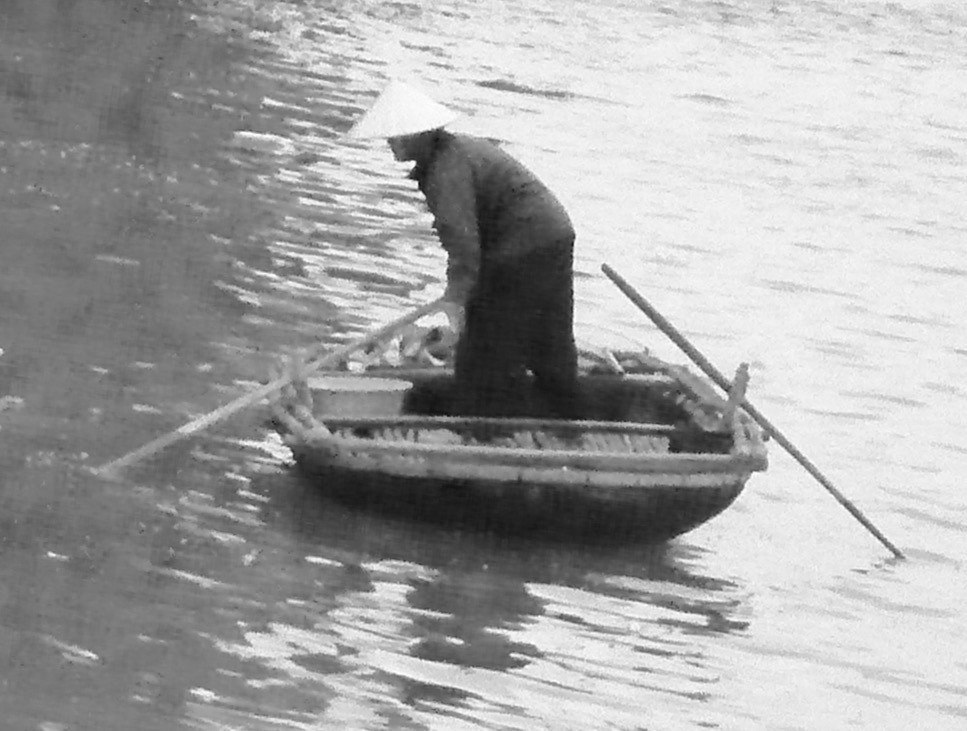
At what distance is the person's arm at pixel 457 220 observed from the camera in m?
8.73

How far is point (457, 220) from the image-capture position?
873 centimetres

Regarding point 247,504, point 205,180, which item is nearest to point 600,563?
point 247,504

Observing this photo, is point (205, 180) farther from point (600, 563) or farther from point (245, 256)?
point (600, 563)

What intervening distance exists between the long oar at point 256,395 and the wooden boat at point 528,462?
10 centimetres

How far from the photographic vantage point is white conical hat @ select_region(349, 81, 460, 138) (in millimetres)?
8531

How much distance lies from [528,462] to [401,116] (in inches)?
58.8

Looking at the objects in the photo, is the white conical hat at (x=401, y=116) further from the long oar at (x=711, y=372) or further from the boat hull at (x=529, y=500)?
the boat hull at (x=529, y=500)

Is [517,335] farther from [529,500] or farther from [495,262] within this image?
[529,500]

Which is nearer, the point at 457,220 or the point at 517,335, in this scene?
the point at 457,220

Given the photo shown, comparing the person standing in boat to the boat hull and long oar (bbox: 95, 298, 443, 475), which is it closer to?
long oar (bbox: 95, 298, 443, 475)

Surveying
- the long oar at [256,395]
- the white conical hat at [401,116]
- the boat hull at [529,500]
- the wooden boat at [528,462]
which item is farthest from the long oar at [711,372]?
the white conical hat at [401,116]

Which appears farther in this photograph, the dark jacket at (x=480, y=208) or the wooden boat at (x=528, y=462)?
the dark jacket at (x=480, y=208)

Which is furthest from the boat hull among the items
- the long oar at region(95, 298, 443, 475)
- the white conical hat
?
the white conical hat

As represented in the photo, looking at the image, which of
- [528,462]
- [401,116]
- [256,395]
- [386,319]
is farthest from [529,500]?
[386,319]
